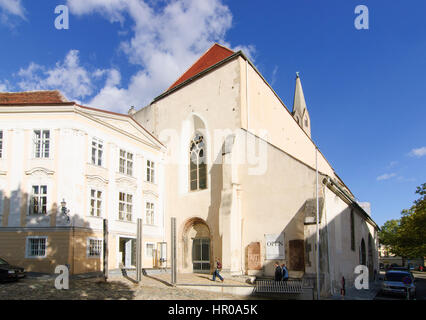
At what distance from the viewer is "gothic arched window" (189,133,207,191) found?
25.5m

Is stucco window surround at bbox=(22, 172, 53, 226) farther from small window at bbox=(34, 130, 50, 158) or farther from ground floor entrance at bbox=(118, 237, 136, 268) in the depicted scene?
ground floor entrance at bbox=(118, 237, 136, 268)

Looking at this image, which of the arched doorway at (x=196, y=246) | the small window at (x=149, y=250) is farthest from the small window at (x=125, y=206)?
the arched doorway at (x=196, y=246)

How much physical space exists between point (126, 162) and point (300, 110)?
39.8m

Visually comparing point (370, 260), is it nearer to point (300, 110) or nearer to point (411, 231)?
point (411, 231)

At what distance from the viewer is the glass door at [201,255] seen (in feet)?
80.0

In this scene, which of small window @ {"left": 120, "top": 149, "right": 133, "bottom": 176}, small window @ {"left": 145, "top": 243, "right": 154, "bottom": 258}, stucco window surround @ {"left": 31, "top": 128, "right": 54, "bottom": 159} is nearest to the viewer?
stucco window surround @ {"left": 31, "top": 128, "right": 54, "bottom": 159}

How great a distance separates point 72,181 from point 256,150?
10.8 metres

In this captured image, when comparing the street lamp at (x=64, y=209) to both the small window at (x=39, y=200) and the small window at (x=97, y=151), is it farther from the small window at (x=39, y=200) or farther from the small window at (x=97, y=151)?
the small window at (x=97, y=151)

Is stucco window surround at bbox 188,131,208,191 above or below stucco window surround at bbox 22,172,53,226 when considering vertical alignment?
above

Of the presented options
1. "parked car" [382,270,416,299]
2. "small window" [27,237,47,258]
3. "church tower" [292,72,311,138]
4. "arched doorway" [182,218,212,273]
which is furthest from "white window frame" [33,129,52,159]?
"church tower" [292,72,311,138]

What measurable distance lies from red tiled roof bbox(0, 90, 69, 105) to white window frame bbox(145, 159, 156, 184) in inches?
282

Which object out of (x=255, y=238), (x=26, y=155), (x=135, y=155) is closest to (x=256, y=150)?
(x=255, y=238)

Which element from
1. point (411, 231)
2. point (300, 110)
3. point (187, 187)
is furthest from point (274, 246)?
point (300, 110)

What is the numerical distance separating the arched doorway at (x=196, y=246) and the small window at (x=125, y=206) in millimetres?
4068
